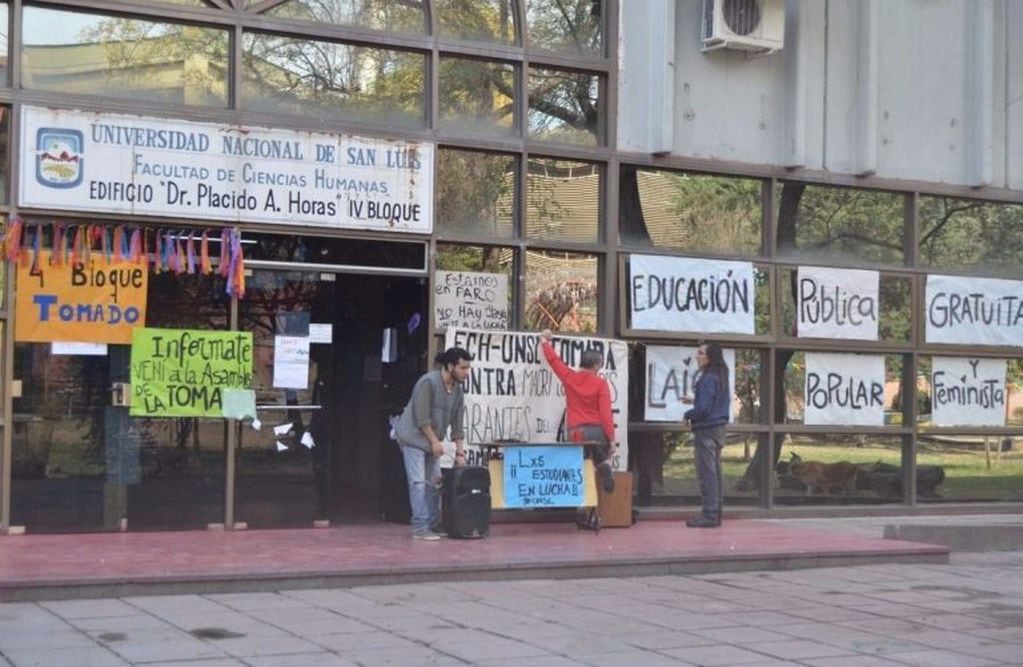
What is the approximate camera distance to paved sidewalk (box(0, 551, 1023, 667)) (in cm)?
841

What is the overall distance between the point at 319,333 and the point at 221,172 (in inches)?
72.4

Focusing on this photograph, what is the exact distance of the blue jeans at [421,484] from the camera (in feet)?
42.2

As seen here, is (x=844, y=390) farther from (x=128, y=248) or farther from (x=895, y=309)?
(x=128, y=248)

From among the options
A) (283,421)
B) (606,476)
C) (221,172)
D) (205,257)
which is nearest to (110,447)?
(283,421)

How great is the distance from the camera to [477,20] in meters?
14.6

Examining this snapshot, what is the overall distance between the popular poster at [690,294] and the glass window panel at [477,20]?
2717 mm

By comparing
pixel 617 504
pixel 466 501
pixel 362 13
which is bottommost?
pixel 617 504

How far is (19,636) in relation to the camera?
8570 mm

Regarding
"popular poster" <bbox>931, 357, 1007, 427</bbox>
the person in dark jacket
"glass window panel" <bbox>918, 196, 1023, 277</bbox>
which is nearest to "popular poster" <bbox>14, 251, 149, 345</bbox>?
the person in dark jacket

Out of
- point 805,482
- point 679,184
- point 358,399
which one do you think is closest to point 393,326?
point 358,399

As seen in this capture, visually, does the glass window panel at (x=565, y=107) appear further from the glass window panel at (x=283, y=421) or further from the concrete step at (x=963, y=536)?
the concrete step at (x=963, y=536)

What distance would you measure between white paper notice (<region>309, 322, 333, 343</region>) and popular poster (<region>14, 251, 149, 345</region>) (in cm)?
166

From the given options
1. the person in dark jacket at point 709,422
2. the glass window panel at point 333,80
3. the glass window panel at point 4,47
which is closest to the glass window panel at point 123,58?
the glass window panel at point 4,47

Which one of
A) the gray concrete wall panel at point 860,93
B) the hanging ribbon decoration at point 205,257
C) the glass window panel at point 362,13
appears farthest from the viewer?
the gray concrete wall panel at point 860,93
